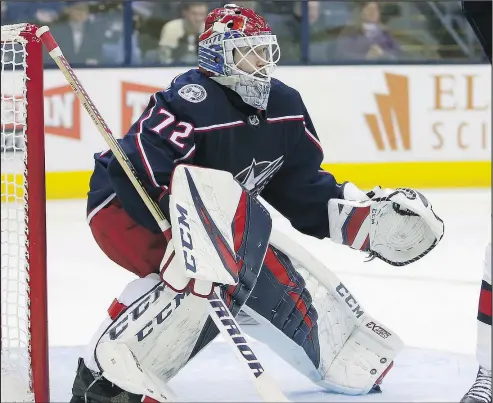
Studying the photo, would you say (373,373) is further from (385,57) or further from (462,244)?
(385,57)

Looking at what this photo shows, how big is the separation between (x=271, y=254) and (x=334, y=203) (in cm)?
19

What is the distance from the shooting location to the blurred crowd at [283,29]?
18.2 ft

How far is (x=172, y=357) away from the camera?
235 cm

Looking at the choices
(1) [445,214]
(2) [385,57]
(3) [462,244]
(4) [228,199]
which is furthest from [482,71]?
(4) [228,199]

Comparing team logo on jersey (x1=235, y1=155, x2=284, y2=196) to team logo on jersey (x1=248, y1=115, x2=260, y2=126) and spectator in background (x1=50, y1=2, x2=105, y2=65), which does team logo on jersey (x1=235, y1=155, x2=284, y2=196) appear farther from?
spectator in background (x1=50, y1=2, x2=105, y2=65)

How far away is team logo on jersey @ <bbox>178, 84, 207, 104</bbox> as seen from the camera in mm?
2361

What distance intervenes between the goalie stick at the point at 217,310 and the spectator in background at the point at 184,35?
3.33m

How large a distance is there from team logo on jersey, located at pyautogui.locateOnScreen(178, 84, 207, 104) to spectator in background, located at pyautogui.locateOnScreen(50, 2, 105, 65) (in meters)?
3.20

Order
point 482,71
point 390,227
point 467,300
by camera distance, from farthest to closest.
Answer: point 482,71
point 467,300
point 390,227

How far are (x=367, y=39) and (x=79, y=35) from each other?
1462 millimetres

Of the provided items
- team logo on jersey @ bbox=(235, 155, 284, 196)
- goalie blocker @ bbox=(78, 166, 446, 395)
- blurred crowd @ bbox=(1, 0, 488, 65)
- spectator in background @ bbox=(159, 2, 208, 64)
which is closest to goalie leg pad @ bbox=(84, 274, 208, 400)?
goalie blocker @ bbox=(78, 166, 446, 395)

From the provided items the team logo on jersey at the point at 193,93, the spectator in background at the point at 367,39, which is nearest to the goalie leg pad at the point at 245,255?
the team logo on jersey at the point at 193,93

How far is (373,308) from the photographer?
3.60 metres

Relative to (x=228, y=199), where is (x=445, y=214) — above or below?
below
